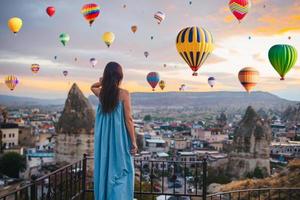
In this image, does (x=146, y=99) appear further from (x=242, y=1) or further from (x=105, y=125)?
(x=105, y=125)

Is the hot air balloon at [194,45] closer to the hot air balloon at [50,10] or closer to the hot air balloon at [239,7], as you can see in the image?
the hot air balloon at [239,7]

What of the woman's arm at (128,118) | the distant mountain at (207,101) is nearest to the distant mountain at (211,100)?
the distant mountain at (207,101)

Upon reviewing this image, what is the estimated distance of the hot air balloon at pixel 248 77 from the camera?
61.4ft

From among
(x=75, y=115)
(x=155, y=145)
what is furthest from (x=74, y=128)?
(x=155, y=145)

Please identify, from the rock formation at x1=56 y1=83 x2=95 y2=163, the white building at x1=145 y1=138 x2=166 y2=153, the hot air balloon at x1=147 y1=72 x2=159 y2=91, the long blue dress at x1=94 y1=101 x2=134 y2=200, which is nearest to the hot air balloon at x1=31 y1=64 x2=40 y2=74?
the rock formation at x1=56 y1=83 x2=95 y2=163

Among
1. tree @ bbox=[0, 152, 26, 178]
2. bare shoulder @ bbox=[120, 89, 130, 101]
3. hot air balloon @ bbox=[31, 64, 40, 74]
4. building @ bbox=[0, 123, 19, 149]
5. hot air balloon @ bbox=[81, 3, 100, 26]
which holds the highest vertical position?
hot air balloon @ bbox=[81, 3, 100, 26]

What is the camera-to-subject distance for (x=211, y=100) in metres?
168

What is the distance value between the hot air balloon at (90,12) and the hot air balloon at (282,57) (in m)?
8.90

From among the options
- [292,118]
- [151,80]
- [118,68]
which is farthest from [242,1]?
[292,118]

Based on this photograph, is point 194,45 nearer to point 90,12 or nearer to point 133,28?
point 90,12

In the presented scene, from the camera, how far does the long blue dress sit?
3434 mm

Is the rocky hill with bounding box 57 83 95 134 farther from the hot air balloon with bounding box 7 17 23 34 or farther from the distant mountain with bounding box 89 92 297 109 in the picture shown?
the distant mountain with bounding box 89 92 297 109

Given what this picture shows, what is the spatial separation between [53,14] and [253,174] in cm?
1632

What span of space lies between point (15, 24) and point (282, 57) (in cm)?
1446
